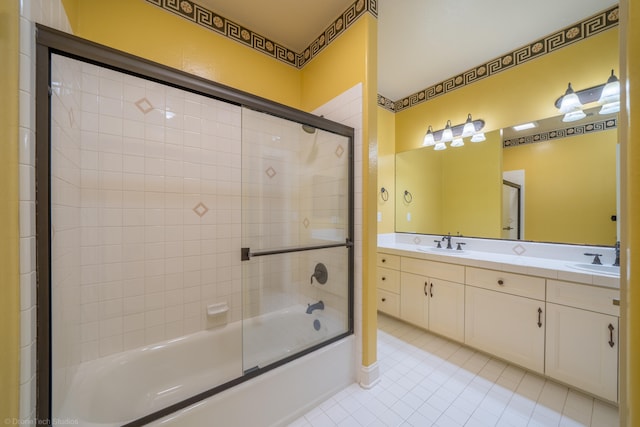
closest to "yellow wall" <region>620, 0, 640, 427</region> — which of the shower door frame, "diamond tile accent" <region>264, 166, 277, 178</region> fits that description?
the shower door frame

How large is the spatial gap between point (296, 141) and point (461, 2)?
1.58 m

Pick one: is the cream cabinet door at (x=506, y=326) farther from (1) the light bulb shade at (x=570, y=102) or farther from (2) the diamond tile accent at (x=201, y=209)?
(2) the diamond tile accent at (x=201, y=209)

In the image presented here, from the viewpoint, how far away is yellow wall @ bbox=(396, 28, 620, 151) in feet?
5.83

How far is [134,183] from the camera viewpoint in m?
1.52

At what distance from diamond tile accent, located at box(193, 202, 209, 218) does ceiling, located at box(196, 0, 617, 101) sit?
152cm

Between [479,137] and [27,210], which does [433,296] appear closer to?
[479,137]

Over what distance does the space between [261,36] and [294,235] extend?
179 centimetres

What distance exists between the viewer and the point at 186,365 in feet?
5.30

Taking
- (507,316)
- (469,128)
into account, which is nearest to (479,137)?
(469,128)

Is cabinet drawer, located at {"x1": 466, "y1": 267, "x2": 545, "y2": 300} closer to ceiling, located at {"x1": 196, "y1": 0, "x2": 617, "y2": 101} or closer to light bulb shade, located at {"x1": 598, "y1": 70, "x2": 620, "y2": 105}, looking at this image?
light bulb shade, located at {"x1": 598, "y1": 70, "x2": 620, "y2": 105}

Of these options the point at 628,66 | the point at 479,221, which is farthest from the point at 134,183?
the point at 479,221

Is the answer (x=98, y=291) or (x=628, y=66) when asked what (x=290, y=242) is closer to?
(x=98, y=291)

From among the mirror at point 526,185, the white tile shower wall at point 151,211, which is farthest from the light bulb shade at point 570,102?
the white tile shower wall at point 151,211

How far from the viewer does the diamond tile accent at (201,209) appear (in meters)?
1.74
